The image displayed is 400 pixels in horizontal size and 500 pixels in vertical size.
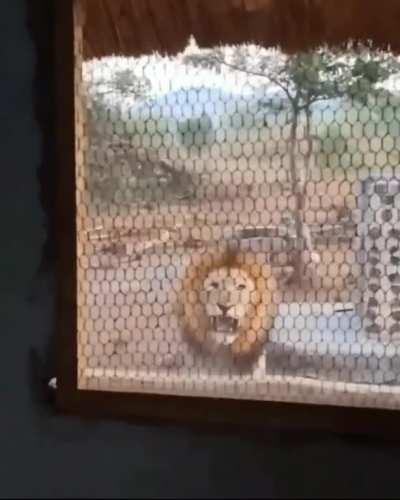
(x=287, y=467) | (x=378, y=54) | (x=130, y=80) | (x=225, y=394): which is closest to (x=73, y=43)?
(x=130, y=80)

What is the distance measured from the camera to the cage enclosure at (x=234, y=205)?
3.84ft

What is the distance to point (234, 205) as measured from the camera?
1.21 meters

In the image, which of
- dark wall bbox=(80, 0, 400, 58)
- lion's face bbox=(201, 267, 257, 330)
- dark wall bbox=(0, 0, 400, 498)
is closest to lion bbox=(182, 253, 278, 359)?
lion's face bbox=(201, 267, 257, 330)

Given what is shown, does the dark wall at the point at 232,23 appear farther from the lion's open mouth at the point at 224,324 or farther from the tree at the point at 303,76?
the lion's open mouth at the point at 224,324

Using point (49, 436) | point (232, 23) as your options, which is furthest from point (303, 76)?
point (49, 436)

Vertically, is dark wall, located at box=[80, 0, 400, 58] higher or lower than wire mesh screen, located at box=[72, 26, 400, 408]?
higher

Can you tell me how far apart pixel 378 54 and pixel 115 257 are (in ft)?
1.34

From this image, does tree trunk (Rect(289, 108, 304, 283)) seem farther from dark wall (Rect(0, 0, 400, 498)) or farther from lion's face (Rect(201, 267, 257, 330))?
dark wall (Rect(0, 0, 400, 498))

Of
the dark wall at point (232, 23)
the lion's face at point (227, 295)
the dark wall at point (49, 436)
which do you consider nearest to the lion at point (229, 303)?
the lion's face at point (227, 295)

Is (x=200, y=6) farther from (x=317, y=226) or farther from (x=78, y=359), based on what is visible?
(x=78, y=359)

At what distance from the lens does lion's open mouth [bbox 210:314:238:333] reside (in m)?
1.22

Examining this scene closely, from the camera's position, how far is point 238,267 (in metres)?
1.22

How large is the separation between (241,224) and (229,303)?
10 centimetres

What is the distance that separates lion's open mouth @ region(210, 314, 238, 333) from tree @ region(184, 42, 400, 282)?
0.31 feet
